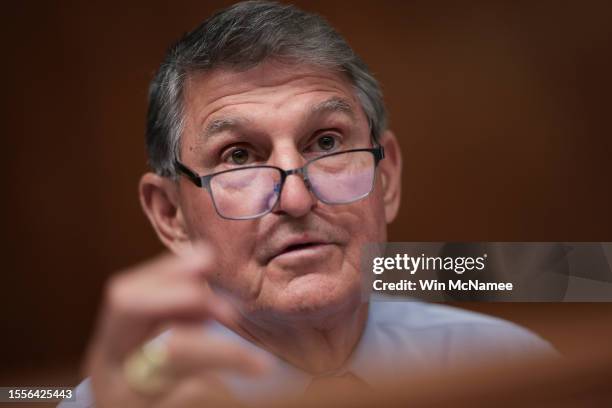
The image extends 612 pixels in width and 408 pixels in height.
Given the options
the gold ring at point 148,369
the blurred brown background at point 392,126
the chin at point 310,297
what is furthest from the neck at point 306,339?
the gold ring at point 148,369

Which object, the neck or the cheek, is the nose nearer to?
the cheek

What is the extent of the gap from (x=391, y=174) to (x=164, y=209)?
0.50 m

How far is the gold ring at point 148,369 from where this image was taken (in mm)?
814

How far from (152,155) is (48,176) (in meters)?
0.26

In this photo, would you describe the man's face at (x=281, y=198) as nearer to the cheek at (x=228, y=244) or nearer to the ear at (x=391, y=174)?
the cheek at (x=228, y=244)

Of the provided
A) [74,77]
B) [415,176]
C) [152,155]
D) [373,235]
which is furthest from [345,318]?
[74,77]

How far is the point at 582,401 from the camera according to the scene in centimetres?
97

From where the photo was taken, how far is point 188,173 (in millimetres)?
1435

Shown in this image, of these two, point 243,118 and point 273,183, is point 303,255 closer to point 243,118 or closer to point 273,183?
point 273,183

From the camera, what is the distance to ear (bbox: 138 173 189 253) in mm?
1506

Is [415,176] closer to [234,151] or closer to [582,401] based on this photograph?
[234,151]

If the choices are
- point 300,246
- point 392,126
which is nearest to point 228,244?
point 300,246

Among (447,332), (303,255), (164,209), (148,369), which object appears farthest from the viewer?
(447,332)

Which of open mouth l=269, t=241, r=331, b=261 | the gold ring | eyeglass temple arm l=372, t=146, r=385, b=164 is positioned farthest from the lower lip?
the gold ring
